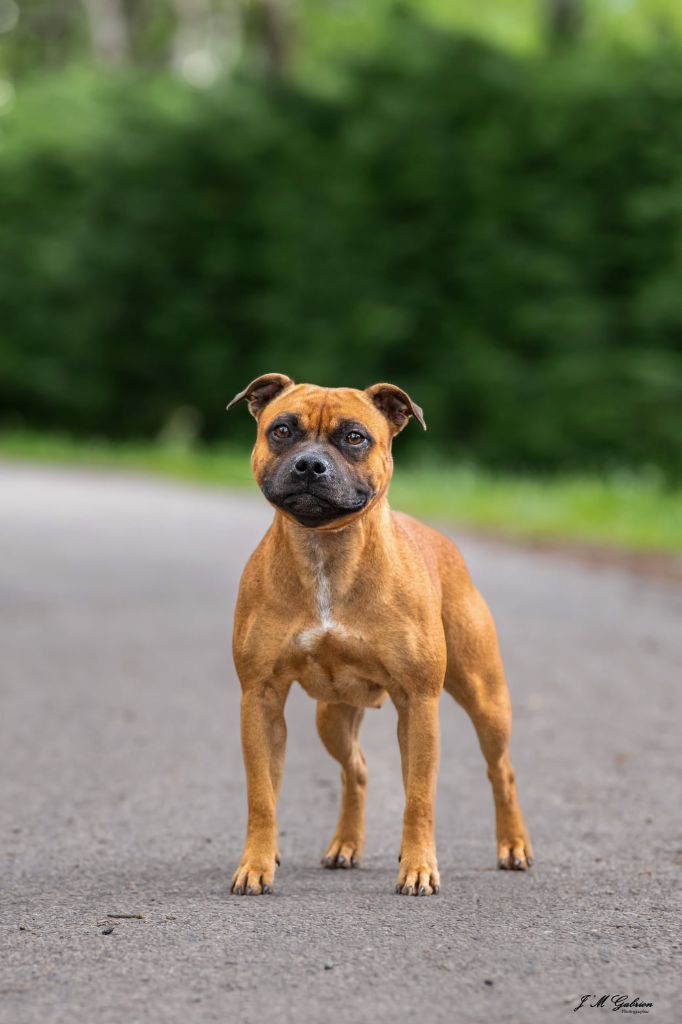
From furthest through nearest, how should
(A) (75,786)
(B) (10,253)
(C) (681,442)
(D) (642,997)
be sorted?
Result: 1. (B) (10,253)
2. (C) (681,442)
3. (A) (75,786)
4. (D) (642,997)

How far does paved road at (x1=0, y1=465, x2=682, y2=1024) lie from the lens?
3.62m

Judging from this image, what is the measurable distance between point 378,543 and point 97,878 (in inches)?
52.9

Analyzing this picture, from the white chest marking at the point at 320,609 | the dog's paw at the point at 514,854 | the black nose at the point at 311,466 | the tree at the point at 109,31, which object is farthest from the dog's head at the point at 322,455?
the tree at the point at 109,31

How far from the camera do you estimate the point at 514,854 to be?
16.5 feet

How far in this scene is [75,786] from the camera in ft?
20.5

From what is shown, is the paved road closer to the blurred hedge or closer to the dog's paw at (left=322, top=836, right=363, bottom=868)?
the dog's paw at (left=322, top=836, right=363, bottom=868)

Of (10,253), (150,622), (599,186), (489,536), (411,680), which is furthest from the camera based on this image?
(10,253)

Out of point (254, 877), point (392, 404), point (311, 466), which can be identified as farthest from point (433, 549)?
point (254, 877)

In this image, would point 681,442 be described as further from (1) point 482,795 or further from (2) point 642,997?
(2) point 642,997

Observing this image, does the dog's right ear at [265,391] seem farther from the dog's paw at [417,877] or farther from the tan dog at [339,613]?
the dog's paw at [417,877]

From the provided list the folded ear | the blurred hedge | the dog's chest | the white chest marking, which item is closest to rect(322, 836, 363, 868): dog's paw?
the dog's chest

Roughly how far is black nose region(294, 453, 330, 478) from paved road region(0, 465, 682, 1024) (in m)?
1.18

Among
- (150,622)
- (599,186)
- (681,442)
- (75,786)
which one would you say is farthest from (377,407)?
(599,186)

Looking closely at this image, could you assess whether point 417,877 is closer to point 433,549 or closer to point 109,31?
point 433,549
